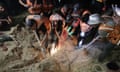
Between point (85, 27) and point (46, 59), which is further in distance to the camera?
point (85, 27)

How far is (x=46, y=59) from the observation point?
1.91 metres

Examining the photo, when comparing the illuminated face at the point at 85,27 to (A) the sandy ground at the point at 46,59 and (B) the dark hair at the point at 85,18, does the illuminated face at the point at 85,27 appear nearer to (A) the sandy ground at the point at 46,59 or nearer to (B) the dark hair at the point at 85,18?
(B) the dark hair at the point at 85,18

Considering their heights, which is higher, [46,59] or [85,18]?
[85,18]

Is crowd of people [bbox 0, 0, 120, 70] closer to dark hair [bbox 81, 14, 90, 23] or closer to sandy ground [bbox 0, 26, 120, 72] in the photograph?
dark hair [bbox 81, 14, 90, 23]

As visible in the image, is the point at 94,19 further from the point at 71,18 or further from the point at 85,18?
the point at 71,18

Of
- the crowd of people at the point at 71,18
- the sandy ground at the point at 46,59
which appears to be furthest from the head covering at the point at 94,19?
the sandy ground at the point at 46,59

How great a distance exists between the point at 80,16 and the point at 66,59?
1.37 feet

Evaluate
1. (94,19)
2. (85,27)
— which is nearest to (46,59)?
(85,27)

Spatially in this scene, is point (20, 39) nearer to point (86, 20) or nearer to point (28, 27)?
point (28, 27)

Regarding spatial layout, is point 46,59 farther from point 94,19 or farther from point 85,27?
point 94,19

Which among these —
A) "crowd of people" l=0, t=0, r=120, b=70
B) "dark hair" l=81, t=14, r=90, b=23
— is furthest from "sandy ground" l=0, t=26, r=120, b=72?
"dark hair" l=81, t=14, r=90, b=23

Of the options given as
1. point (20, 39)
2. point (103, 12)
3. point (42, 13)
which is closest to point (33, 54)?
point (20, 39)

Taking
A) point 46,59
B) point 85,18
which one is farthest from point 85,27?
point 46,59

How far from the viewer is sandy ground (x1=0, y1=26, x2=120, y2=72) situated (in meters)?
1.84
